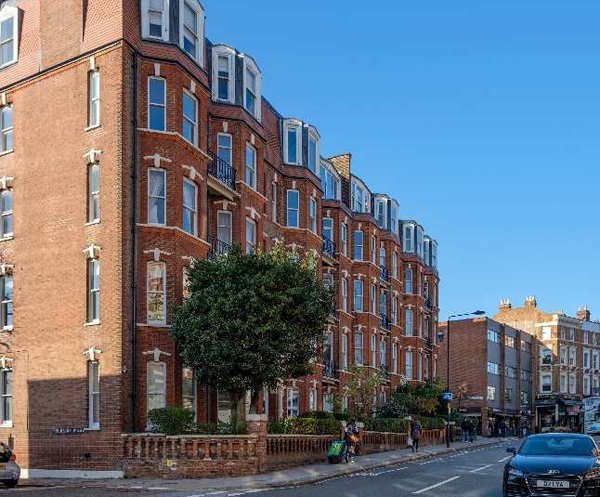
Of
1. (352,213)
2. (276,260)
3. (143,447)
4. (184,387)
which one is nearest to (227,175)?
(276,260)

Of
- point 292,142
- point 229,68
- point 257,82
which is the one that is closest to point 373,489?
point 229,68

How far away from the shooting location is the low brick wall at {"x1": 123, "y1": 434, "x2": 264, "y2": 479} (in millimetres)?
28656

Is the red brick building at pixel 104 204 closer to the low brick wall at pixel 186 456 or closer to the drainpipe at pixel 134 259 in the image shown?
the drainpipe at pixel 134 259

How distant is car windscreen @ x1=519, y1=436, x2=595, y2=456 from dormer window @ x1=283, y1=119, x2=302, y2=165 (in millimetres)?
28807

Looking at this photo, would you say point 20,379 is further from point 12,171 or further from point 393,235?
point 393,235

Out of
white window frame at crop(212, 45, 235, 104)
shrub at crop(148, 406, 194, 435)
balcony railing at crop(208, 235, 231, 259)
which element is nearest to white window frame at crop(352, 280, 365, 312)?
balcony railing at crop(208, 235, 231, 259)

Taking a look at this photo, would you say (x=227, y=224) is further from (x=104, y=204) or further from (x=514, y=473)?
(x=514, y=473)

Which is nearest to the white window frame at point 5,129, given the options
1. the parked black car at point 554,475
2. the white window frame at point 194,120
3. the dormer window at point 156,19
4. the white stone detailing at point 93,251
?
the white stone detailing at point 93,251

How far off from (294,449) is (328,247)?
2058cm

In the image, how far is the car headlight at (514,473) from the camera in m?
17.6

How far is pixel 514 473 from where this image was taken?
58.2ft

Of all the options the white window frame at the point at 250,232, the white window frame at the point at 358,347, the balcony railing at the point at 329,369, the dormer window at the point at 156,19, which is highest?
the dormer window at the point at 156,19

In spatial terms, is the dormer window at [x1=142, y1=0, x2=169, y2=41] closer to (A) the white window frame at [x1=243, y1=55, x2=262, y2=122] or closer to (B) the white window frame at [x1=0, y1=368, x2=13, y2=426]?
(A) the white window frame at [x1=243, y1=55, x2=262, y2=122]

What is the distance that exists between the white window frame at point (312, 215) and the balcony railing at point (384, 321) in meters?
16.1
